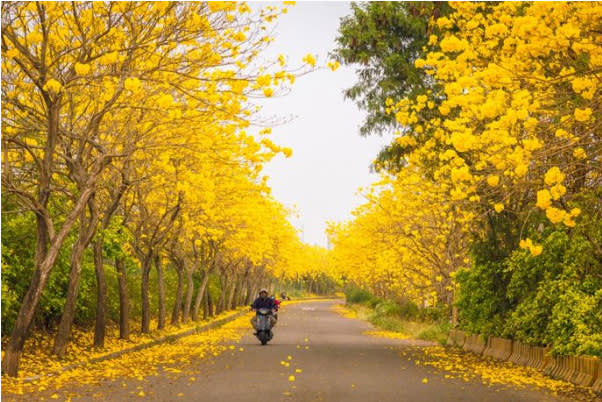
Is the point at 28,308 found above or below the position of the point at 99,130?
below

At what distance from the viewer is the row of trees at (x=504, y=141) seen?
29.6 ft

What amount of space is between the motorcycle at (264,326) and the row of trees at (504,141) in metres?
5.69

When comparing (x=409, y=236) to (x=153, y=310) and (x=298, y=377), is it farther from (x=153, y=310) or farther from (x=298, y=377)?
(x=298, y=377)

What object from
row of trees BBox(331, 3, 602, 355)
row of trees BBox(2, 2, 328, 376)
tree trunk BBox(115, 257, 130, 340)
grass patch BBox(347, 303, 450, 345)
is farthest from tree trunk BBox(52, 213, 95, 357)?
grass patch BBox(347, 303, 450, 345)

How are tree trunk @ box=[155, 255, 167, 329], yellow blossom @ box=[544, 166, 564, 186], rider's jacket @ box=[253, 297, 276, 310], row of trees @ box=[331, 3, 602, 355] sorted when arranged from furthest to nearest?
tree trunk @ box=[155, 255, 167, 329] → rider's jacket @ box=[253, 297, 276, 310] → row of trees @ box=[331, 3, 602, 355] → yellow blossom @ box=[544, 166, 564, 186]

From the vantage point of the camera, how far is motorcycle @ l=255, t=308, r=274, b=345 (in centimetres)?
2375

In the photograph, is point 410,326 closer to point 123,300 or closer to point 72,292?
point 123,300

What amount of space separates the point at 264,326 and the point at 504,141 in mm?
15456

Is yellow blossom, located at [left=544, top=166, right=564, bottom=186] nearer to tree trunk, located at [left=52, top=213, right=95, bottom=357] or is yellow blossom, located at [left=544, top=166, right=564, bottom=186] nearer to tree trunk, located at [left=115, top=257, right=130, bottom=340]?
tree trunk, located at [left=52, top=213, right=95, bottom=357]

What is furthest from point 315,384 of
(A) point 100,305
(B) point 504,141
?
(A) point 100,305

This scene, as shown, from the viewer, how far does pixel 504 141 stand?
9641 mm

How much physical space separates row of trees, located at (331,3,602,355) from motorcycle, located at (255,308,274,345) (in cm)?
569

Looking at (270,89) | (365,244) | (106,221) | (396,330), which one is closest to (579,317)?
(270,89)

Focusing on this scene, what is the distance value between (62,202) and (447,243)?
43.8 ft
